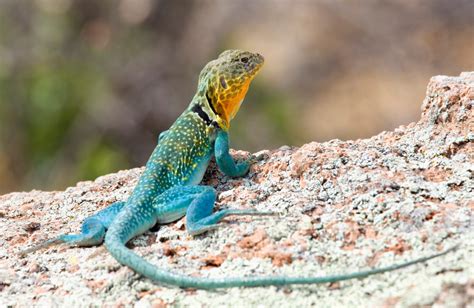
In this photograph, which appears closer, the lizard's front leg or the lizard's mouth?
the lizard's front leg

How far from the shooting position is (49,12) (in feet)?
31.7

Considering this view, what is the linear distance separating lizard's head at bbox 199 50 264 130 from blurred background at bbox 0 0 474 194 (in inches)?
165

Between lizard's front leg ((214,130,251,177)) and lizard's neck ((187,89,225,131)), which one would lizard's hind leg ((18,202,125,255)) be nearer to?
lizard's front leg ((214,130,251,177))

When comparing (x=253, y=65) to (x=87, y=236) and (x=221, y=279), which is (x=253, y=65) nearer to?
(x=87, y=236)

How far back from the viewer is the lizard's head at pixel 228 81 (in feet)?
12.7

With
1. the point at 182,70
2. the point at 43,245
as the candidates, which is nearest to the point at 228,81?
the point at 43,245

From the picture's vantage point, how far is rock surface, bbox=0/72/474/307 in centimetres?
240

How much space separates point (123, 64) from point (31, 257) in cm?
646

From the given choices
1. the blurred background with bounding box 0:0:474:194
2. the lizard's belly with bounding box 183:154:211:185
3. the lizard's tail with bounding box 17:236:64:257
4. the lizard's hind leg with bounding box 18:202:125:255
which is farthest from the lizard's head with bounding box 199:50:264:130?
the blurred background with bounding box 0:0:474:194

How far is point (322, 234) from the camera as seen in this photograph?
2697 millimetres

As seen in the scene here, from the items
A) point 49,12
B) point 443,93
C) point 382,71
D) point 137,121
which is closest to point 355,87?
point 382,71

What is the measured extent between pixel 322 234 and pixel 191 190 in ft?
2.66

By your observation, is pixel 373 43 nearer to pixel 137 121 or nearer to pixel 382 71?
pixel 382 71

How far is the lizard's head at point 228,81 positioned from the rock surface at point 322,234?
17.3 inches
